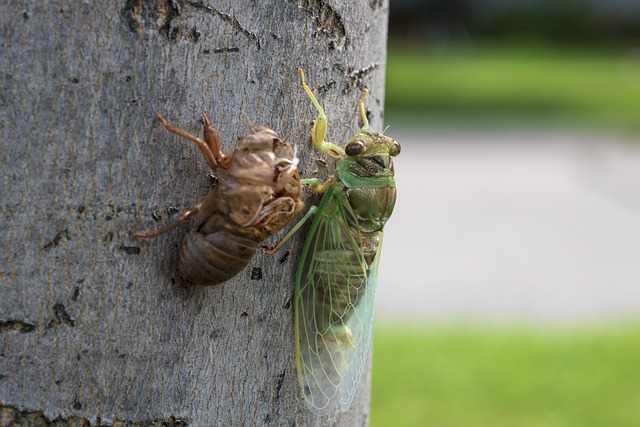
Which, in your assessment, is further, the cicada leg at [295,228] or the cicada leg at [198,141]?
the cicada leg at [295,228]

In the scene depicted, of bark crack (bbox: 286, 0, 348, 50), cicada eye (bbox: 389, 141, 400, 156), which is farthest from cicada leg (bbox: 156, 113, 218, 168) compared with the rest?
cicada eye (bbox: 389, 141, 400, 156)

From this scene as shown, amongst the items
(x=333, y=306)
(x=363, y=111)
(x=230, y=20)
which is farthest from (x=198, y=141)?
(x=333, y=306)

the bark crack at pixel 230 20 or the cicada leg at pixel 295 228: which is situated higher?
the bark crack at pixel 230 20

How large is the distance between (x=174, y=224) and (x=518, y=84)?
1512 cm

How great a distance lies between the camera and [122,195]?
3.51 feet

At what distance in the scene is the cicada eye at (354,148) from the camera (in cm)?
141

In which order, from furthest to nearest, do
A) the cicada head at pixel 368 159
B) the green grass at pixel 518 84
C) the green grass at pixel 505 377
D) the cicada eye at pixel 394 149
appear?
the green grass at pixel 518 84 < the green grass at pixel 505 377 < the cicada eye at pixel 394 149 < the cicada head at pixel 368 159

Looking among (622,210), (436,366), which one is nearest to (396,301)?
(436,366)

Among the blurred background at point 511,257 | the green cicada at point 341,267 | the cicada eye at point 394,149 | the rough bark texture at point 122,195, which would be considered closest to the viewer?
the rough bark texture at point 122,195

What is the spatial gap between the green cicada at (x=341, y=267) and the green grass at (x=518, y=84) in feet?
35.3

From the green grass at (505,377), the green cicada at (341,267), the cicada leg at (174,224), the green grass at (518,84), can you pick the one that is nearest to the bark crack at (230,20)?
the green cicada at (341,267)

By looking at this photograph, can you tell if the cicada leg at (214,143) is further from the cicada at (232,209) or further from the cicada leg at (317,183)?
the cicada leg at (317,183)

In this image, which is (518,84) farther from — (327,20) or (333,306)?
(327,20)

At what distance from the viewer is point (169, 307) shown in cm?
112
